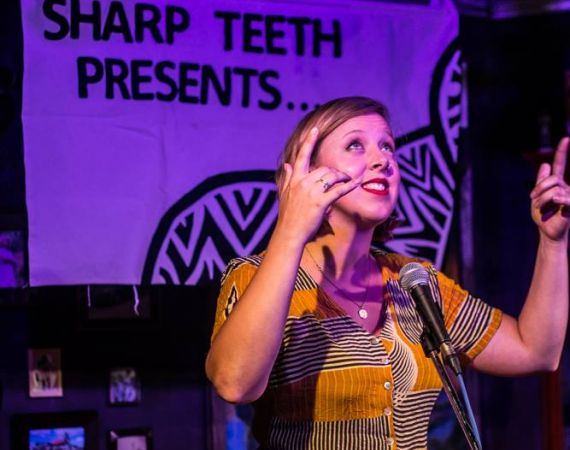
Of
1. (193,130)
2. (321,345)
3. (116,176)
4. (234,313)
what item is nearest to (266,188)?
(193,130)

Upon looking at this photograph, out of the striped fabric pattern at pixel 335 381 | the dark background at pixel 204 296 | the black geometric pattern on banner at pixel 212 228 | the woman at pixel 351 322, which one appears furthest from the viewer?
the dark background at pixel 204 296

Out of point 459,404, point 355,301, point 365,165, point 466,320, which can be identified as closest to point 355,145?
point 365,165

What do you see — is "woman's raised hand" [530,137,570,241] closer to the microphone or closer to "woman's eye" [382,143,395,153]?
"woman's eye" [382,143,395,153]

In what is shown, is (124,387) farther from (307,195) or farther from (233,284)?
(307,195)

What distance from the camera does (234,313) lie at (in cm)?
171

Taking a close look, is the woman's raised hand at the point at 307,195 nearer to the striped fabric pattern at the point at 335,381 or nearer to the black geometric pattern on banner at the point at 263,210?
the striped fabric pattern at the point at 335,381

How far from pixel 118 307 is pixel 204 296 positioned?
12.5 inches

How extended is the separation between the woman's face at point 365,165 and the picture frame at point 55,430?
145 centimetres

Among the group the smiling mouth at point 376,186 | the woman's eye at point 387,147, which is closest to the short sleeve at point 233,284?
the smiling mouth at point 376,186

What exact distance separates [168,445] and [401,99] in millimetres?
1535

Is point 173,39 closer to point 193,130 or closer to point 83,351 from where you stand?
point 193,130

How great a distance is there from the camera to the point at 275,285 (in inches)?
65.1

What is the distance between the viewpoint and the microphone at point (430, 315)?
64.1 inches

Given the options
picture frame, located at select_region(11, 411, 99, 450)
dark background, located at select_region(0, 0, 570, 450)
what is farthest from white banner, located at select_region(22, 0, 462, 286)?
picture frame, located at select_region(11, 411, 99, 450)
